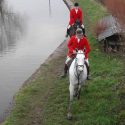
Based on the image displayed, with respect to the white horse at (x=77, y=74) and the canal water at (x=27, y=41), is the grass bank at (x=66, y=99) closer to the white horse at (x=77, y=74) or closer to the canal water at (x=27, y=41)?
the white horse at (x=77, y=74)

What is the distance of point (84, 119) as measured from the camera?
37.4ft

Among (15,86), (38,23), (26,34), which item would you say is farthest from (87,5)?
(15,86)

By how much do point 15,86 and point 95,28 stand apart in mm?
6183

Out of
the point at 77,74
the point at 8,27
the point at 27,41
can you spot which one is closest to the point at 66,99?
the point at 77,74

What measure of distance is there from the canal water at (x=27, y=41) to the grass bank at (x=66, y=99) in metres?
1.01

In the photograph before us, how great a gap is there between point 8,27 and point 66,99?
18.1 meters

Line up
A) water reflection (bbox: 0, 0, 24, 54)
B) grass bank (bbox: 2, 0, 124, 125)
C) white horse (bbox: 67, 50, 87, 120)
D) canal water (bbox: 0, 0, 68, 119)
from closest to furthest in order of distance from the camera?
white horse (bbox: 67, 50, 87, 120), grass bank (bbox: 2, 0, 124, 125), canal water (bbox: 0, 0, 68, 119), water reflection (bbox: 0, 0, 24, 54)

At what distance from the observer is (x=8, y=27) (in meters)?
30.2

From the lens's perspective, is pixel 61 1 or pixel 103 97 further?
pixel 61 1

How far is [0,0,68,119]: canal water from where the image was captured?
17.9 metres

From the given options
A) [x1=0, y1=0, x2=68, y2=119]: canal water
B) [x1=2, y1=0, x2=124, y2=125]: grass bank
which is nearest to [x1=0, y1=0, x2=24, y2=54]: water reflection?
[x1=0, y1=0, x2=68, y2=119]: canal water

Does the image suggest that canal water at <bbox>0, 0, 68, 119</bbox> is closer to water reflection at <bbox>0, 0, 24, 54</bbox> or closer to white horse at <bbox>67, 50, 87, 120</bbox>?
water reflection at <bbox>0, 0, 24, 54</bbox>

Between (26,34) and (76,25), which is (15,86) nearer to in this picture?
(76,25)

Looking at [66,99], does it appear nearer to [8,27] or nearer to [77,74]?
[77,74]
